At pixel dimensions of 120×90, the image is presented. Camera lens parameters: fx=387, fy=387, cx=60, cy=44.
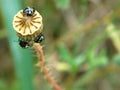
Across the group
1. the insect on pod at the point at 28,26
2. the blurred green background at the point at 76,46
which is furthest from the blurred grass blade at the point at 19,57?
the insect on pod at the point at 28,26

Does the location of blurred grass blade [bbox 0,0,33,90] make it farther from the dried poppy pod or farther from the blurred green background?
the dried poppy pod

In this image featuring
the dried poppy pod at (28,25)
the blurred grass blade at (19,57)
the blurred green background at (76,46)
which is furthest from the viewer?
the blurred green background at (76,46)

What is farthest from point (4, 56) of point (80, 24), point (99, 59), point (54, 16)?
point (99, 59)

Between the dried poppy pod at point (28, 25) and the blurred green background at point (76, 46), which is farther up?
the blurred green background at point (76, 46)

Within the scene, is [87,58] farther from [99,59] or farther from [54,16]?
[54,16]

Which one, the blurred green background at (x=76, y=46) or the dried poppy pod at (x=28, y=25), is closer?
the dried poppy pod at (x=28, y=25)

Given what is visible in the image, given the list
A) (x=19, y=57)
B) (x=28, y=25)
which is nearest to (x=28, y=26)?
(x=28, y=25)

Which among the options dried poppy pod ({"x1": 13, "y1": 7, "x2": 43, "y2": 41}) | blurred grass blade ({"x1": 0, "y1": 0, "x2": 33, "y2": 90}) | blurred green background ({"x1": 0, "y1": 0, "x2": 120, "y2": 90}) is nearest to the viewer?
dried poppy pod ({"x1": 13, "y1": 7, "x2": 43, "y2": 41})

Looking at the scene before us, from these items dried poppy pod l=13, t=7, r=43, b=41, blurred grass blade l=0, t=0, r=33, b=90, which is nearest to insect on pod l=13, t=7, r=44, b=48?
dried poppy pod l=13, t=7, r=43, b=41

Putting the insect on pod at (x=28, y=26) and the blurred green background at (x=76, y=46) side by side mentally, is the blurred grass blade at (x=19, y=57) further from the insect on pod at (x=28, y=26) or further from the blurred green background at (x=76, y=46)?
the insect on pod at (x=28, y=26)
